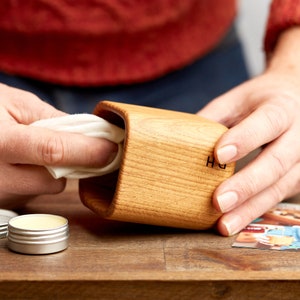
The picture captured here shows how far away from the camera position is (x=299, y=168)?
0.84 m

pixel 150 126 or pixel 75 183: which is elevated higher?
pixel 150 126

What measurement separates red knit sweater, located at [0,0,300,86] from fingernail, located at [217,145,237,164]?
0.36 m

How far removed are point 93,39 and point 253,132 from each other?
44cm

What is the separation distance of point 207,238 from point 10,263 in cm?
22

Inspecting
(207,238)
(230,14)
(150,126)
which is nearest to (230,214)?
(207,238)

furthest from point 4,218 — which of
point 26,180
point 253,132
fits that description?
point 253,132

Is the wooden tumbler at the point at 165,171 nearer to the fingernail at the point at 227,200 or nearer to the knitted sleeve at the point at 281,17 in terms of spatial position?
the fingernail at the point at 227,200

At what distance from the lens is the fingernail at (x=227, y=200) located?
72cm

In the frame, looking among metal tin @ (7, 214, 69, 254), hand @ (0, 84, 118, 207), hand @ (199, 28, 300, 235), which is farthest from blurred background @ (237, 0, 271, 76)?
metal tin @ (7, 214, 69, 254)

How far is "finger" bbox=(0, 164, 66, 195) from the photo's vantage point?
0.74 meters

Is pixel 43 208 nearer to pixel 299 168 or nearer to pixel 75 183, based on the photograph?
pixel 75 183

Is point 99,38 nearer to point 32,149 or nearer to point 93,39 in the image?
point 93,39

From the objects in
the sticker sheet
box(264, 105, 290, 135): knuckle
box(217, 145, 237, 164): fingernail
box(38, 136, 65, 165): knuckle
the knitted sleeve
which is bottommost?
the sticker sheet

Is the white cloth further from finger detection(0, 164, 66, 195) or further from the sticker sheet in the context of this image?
the sticker sheet
